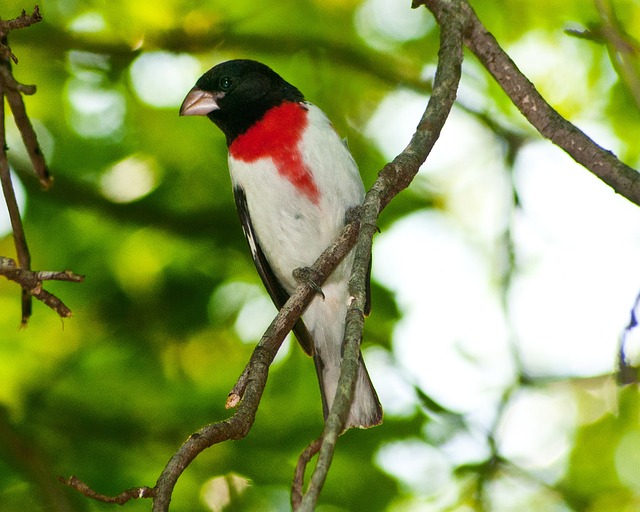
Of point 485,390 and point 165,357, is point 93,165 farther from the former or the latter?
point 485,390

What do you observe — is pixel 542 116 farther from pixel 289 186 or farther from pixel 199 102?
pixel 199 102

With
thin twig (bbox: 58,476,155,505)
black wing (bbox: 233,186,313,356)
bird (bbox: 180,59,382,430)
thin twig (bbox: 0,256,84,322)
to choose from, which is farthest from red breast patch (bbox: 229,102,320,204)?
thin twig (bbox: 58,476,155,505)

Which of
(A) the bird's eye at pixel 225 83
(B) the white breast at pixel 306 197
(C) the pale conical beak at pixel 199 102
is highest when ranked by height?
(A) the bird's eye at pixel 225 83

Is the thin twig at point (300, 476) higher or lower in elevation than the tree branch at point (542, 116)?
lower

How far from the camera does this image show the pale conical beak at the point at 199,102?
14.4 feet

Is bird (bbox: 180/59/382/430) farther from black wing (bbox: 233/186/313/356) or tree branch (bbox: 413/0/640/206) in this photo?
tree branch (bbox: 413/0/640/206)

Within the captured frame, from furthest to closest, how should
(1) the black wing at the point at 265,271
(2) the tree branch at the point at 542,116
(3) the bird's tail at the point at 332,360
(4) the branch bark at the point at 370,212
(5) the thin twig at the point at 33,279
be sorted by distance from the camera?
(1) the black wing at the point at 265,271 < (3) the bird's tail at the point at 332,360 < (5) the thin twig at the point at 33,279 < (2) the tree branch at the point at 542,116 < (4) the branch bark at the point at 370,212

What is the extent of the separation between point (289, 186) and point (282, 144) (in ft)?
0.68

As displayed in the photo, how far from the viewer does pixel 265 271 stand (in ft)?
14.4

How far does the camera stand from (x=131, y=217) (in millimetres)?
4684

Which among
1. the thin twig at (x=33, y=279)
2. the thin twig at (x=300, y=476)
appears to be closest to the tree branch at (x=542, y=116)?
the thin twig at (x=300, y=476)

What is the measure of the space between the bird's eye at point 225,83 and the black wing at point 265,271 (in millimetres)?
570

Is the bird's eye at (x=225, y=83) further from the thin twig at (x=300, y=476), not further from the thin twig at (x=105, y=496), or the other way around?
the thin twig at (x=105, y=496)

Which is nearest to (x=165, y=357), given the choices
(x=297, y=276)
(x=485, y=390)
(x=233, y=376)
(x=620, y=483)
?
(x=233, y=376)
